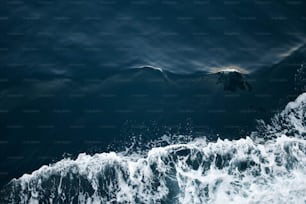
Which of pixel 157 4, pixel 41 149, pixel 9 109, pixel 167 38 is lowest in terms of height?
pixel 41 149

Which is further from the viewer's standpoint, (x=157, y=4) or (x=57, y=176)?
(x=157, y=4)

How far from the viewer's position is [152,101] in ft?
50.9

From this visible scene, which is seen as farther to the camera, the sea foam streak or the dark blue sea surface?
the dark blue sea surface

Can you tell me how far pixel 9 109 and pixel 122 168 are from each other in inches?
198

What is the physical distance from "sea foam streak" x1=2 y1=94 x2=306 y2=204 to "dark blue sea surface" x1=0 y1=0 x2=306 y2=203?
0.04 metres

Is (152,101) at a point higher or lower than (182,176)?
higher

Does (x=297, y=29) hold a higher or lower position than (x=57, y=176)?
higher

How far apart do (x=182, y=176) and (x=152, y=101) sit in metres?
3.27

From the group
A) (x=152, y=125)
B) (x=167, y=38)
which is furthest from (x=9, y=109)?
(x=167, y=38)

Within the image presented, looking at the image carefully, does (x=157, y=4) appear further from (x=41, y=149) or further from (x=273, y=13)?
(x=41, y=149)

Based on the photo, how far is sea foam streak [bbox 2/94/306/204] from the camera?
44.2 feet

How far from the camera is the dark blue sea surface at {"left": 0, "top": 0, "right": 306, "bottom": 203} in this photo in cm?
1377

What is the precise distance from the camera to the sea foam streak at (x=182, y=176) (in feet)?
44.2

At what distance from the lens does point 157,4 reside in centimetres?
1823
